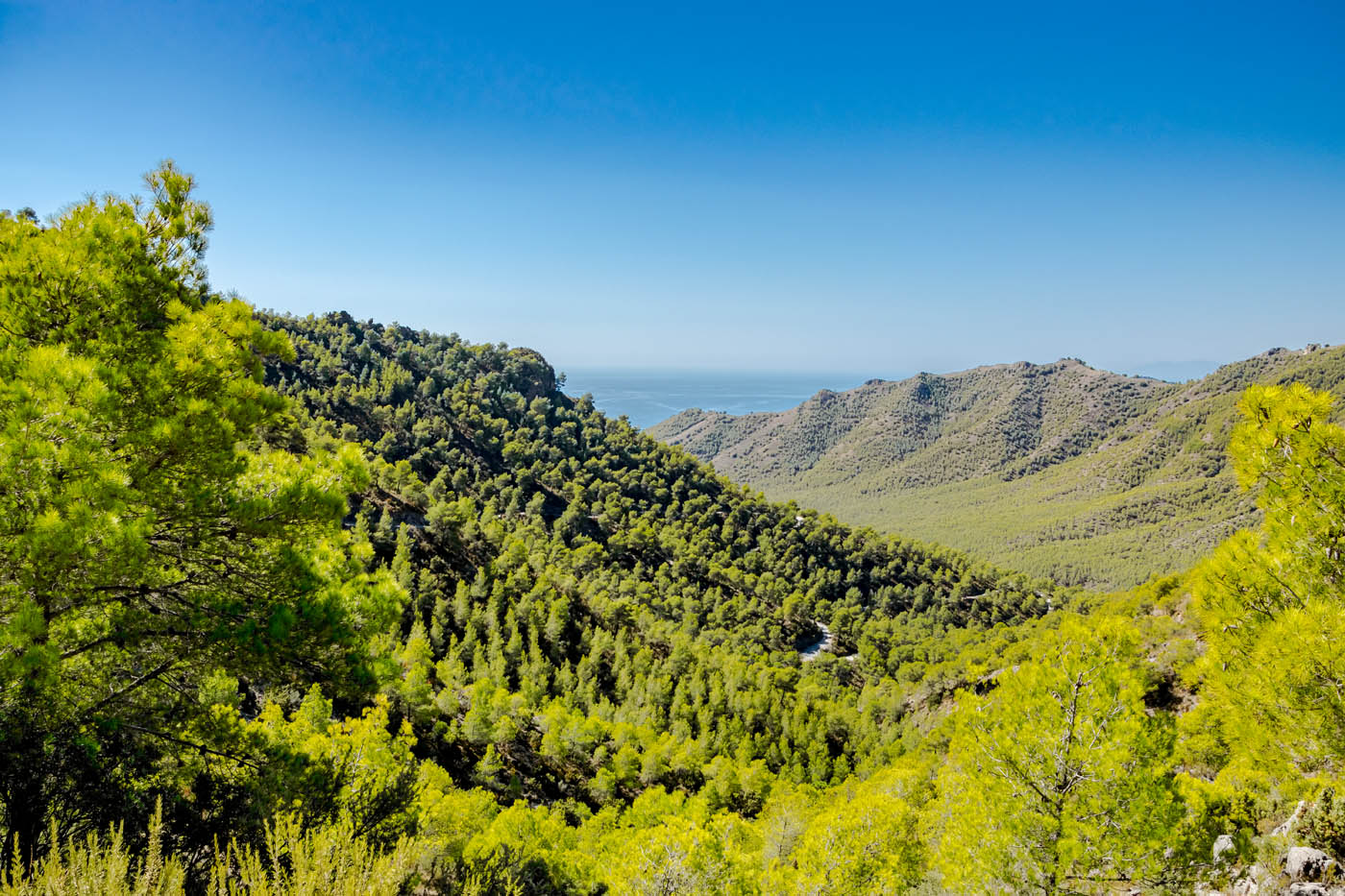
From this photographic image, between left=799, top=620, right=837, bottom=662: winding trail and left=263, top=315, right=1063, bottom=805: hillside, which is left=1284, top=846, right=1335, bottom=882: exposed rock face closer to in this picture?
left=263, top=315, right=1063, bottom=805: hillside

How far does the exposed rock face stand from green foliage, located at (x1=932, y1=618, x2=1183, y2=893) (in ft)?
7.71

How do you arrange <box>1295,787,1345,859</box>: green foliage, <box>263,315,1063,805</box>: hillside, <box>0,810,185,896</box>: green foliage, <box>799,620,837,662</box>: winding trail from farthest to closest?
1. <box>799,620,837,662</box>: winding trail
2. <box>263,315,1063,805</box>: hillside
3. <box>1295,787,1345,859</box>: green foliage
4. <box>0,810,185,896</box>: green foliage

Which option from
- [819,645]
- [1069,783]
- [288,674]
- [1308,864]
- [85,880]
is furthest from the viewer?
[819,645]

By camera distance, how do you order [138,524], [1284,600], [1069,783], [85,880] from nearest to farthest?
[85,880]
[138,524]
[1284,600]
[1069,783]

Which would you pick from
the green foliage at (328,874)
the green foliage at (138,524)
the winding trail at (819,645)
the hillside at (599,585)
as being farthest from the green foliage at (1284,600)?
the winding trail at (819,645)

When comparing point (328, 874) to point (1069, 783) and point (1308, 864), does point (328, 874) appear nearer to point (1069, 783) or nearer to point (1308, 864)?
point (1069, 783)

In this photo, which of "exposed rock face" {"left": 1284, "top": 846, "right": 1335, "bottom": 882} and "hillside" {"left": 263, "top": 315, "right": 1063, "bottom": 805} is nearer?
"exposed rock face" {"left": 1284, "top": 846, "right": 1335, "bottom": 882}

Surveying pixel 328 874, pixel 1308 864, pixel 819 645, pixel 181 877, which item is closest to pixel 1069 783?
pixel 1308 864

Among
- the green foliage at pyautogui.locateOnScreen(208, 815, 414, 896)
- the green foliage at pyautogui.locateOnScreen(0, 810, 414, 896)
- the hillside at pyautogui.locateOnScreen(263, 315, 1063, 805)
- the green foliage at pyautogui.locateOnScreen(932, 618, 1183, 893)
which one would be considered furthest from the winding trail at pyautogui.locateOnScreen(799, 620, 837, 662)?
the green foliage at pyautogui.locateOnScreen(0, 810, 414, 896)

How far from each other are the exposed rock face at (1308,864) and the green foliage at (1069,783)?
92.5 inches

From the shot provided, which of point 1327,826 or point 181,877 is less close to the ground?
point 181,877

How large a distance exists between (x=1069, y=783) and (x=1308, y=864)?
4353mm

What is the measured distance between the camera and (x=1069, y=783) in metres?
8.71

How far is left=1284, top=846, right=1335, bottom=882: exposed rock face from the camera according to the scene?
8.88m
